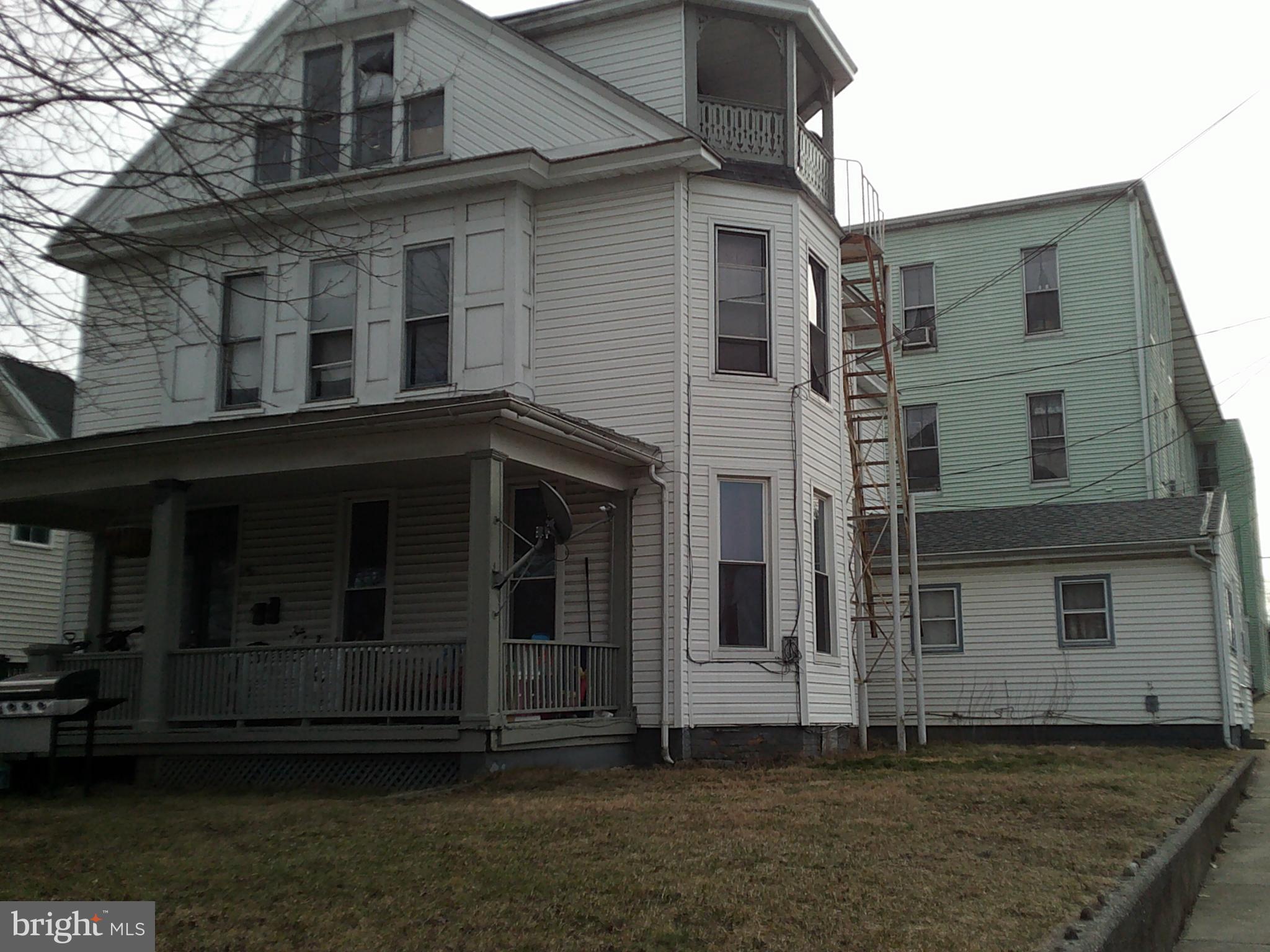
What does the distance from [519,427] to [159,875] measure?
591 centimetres

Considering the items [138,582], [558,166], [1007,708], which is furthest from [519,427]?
[1007,708]

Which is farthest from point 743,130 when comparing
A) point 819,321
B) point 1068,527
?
point 1068,527

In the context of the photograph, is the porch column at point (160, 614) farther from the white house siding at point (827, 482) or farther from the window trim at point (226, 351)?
the white house siding at point (827, 482)

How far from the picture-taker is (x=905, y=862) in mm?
7625

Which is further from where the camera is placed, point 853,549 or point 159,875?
point 853,549

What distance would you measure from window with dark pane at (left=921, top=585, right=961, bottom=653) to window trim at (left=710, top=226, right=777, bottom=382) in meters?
7.84

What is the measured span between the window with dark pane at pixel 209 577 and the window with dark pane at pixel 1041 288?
17265 millimetres

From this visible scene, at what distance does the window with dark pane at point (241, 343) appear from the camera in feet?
54.8

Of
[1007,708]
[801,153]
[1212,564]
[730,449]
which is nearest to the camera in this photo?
[730,449]

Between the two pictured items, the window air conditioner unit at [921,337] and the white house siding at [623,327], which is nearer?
the white house siding at [623,327]

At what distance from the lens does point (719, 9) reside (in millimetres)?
15922

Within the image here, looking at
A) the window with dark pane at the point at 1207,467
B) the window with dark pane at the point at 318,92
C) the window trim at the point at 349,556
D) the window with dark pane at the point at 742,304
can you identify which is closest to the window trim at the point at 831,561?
the window with dark pane at the point at 742,304

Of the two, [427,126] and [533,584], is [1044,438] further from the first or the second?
[427,126]

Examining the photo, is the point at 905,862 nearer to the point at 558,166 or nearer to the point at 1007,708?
the point at 558,166
